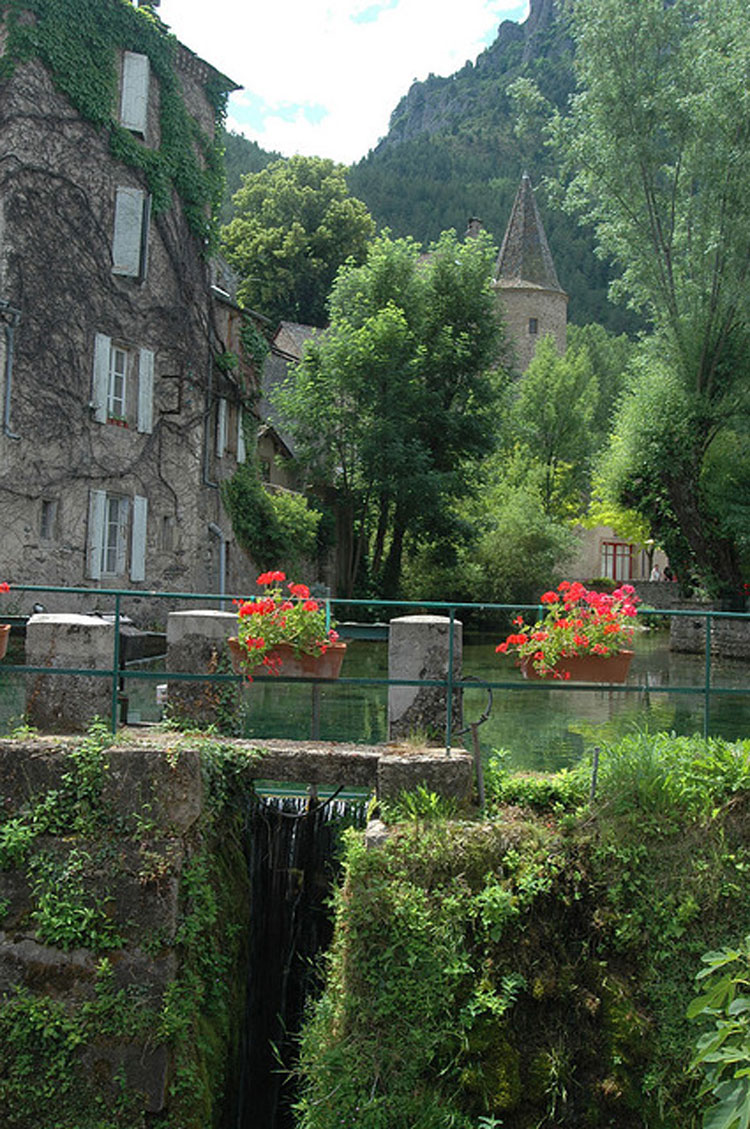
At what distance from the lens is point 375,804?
642cm

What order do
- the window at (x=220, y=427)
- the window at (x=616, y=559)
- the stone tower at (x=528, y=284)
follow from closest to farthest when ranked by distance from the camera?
the window at (x=220, y=427) → the window at (x=616, y=559) → the stone tower at (x=528, y=284)

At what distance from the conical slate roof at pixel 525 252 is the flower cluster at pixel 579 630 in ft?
188

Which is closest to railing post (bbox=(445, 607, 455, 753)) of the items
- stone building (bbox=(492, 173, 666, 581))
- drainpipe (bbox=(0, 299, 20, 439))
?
drainpipe (bbox=(0, 299, 20, 439))

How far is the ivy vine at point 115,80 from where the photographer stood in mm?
17719

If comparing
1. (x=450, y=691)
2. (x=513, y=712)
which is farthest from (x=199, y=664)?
(x=513, y=712)

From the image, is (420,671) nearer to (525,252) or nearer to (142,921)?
(142,921)

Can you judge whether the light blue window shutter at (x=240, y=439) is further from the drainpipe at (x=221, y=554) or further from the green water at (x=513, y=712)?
the green water at (x=513, y=712)

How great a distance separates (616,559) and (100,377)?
142ft

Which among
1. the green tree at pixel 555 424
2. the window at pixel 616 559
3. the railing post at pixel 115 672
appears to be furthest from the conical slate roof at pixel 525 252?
the railing post at pixel 115 672

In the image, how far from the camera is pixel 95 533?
61.7 feet

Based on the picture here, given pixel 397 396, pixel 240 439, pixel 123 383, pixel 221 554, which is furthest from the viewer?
pixel 397 396

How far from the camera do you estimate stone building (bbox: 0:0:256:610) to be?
1761 cm

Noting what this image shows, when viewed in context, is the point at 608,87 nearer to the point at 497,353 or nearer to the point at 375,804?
the point at 497,353

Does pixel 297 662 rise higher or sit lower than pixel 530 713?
higher
